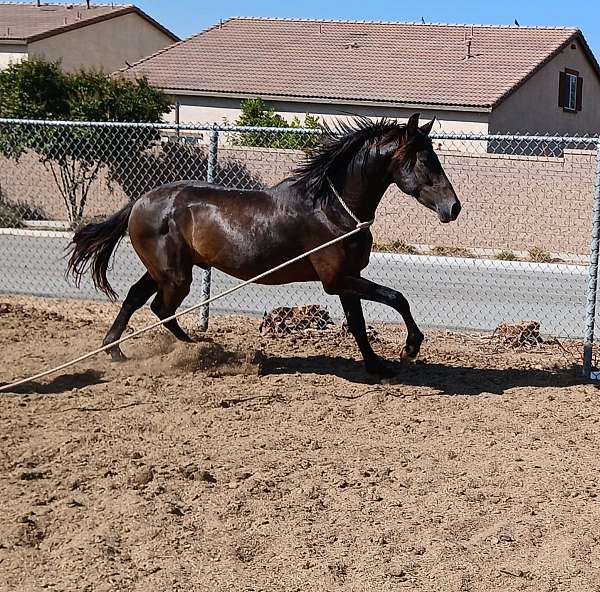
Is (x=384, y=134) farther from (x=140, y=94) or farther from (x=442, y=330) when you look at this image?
(x=140, y=94)

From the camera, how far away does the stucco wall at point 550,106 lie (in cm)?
2930

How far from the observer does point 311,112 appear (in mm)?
28922

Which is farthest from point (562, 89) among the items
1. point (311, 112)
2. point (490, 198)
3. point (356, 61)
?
point (490, 198)

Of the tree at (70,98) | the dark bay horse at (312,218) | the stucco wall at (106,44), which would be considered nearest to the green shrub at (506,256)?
the tree at (70,98)

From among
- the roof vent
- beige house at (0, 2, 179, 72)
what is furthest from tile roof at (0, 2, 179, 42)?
the roof vent

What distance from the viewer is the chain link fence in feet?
49.6

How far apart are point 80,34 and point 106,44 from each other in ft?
5.75

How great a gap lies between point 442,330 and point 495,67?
21.1 metres

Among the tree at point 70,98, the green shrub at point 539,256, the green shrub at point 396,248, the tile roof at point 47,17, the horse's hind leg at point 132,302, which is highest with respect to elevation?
the tile roof at point 47,17

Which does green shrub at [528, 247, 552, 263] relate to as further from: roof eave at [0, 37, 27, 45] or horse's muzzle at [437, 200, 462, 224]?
roof eave at [0, 37, 27, 45]

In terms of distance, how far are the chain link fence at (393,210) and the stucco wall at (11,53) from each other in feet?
32.1

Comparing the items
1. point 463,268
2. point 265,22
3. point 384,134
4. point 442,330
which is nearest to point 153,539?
point 384,134

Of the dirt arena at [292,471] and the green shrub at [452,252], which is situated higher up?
the dirt arena at [292,471]

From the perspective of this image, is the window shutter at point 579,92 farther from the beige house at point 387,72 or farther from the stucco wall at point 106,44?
the stucco wall at point 106,44
